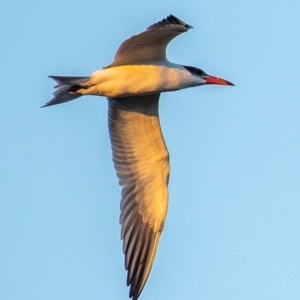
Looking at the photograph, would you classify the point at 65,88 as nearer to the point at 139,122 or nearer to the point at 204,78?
the point at 139,122

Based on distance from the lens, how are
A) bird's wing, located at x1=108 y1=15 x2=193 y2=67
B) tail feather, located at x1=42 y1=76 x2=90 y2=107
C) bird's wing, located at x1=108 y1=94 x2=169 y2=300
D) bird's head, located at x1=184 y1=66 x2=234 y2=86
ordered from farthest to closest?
bird's wing, located at x1=108 y1=94 x2=169 y2=300 → bird's head, located at x1=184 y1=66 x2=234 y2=86 → tail feather, located at x1=42 y1=76 x2=90 y2=107 → bird's wing, located at x1=108 y1=15 x2=193 y2=67

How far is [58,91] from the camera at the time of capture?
47.2ft

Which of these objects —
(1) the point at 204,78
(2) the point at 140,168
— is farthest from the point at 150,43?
(2) the point at 140,168

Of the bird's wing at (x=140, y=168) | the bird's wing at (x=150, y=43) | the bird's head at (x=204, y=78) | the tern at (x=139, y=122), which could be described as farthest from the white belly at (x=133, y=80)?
the bird's wing at (x=140, y=168)

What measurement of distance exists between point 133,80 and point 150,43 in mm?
579

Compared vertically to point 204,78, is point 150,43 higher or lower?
higher

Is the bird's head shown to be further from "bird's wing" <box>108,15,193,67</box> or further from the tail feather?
the tail feather

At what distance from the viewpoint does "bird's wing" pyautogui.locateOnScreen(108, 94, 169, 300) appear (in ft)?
49.5

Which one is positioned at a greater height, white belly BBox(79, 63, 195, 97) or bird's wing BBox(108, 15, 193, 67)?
bird's wing BBox(108, 15, 193, 67)

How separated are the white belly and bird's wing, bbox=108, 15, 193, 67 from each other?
120mm

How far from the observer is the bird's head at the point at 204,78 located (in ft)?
48.1

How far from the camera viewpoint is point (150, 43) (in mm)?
13836

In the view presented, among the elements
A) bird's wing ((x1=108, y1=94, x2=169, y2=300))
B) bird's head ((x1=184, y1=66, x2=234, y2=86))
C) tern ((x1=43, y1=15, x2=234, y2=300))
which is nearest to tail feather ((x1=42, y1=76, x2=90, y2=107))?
tern ((x1=43, y1=15, x2=234, y2=300))

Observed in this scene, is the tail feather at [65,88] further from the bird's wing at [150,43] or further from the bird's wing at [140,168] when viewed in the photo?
the bird's wing at [140,168]
